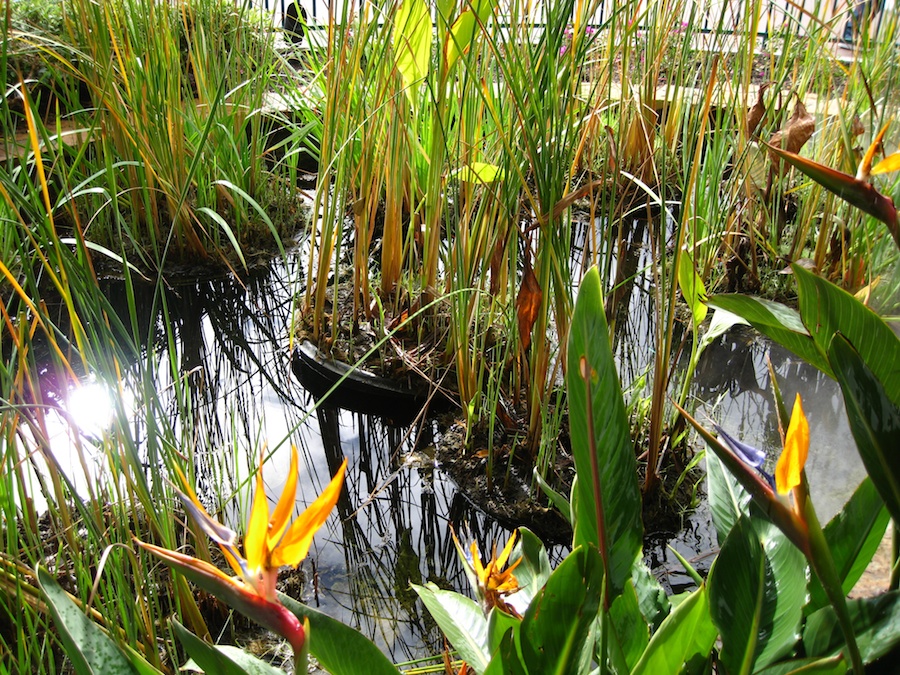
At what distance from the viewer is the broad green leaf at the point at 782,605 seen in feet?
2.27

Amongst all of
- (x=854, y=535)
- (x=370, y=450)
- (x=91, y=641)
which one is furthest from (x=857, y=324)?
(x=370, y=450)

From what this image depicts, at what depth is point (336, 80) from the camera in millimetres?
1447

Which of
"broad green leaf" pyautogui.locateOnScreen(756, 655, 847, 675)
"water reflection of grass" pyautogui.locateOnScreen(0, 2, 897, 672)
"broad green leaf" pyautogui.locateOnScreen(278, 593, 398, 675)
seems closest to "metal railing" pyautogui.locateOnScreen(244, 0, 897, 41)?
"water reflection of grass" pyautogui.locateOnScreen(0, 2, 897, 672)

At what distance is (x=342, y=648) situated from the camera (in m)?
0.69

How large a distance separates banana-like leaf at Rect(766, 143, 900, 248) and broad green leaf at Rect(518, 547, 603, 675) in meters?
0.33

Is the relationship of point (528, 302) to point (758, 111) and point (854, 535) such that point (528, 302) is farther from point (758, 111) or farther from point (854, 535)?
point (758, 111)

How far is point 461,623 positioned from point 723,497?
34 centimetres

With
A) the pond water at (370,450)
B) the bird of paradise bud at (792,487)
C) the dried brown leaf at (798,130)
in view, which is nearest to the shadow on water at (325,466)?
the pond water at (370,450)

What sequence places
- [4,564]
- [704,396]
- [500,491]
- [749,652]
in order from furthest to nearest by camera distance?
[704,396] → [500,491] → [4,564] → [749,652]

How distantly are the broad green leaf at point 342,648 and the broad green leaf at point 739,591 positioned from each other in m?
0.32

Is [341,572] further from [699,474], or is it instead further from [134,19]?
[134,19]

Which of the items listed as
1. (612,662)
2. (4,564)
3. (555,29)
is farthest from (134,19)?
(612,662)

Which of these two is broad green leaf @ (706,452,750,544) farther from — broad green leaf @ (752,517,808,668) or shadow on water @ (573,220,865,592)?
shadow on water @ (573,220,865,592)

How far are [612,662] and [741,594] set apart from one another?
0.46ft
